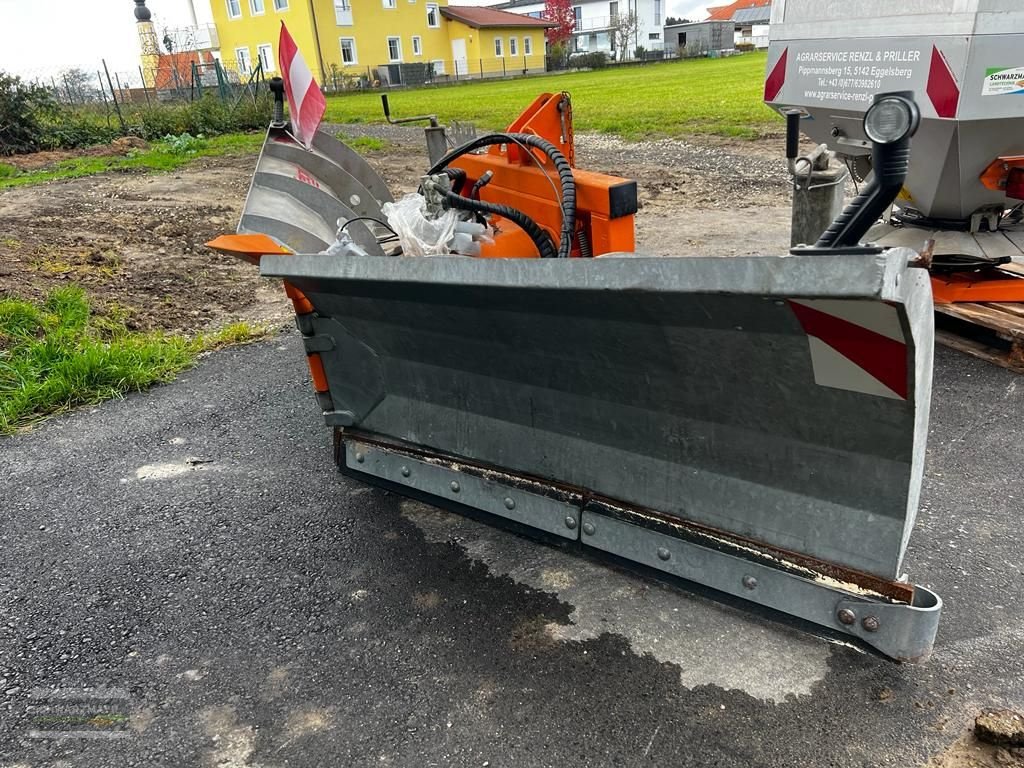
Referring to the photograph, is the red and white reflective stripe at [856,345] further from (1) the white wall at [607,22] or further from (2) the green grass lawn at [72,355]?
(1) the white wall at [607,22]

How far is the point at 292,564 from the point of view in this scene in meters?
2.84

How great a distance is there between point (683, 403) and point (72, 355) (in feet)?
13.7

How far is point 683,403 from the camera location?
2125 mm

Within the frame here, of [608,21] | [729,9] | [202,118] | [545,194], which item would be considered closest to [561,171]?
[545,194]

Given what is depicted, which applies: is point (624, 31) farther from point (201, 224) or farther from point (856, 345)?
point (856, 345)

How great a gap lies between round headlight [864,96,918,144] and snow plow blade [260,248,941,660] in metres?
0.25

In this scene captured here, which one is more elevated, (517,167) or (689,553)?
(517,167)

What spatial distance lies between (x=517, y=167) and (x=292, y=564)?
1.87 metres

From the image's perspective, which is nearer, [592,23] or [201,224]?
[201,224]

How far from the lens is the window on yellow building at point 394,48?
46125mm

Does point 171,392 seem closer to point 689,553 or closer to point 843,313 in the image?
point 689,553

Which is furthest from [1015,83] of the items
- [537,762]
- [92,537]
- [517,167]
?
[92,537]

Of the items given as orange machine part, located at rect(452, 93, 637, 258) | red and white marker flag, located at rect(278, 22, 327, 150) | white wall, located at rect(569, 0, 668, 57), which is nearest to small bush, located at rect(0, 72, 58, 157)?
red and white marker flag, located at rect(278, 22, 327, 150)

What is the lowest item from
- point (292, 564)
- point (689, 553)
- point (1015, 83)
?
point (292, 564)
